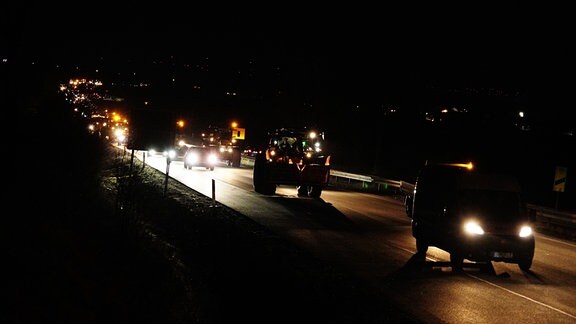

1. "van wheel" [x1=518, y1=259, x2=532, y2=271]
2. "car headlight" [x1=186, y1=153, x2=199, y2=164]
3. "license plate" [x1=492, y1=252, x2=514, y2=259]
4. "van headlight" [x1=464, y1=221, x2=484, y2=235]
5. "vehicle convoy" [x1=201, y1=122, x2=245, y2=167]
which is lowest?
"van wheel" [x1=518, y1=259, x2=532, y2=271]

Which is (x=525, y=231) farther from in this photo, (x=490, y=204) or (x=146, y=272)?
(x=146, y=272)

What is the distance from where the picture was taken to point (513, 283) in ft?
42.3

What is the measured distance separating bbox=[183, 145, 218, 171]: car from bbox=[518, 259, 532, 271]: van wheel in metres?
31.7

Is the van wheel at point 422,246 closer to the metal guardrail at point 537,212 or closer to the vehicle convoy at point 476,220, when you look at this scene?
the vehicle convoy at point 476,220

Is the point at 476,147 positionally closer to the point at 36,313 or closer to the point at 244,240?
the point at 244,240

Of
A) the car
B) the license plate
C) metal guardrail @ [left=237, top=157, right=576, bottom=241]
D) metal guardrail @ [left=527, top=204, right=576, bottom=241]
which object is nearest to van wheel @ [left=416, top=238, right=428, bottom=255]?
the license plate

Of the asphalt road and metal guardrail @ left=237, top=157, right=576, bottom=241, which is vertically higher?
metal guardrail @ left=237, top=157, right=576, bottom=241

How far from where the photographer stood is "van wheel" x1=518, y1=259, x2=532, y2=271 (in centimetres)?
1398

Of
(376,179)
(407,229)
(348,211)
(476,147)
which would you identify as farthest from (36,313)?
(476,147)

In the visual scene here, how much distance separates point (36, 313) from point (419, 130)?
162ft

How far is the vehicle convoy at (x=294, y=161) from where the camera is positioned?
2764 centimetres

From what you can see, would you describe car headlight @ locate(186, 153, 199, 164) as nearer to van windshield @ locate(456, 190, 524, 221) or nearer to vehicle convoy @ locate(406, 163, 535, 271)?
vehicle convoy @ locate(406, 163, 535, 271)

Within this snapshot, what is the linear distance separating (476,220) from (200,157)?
3182 centimetres

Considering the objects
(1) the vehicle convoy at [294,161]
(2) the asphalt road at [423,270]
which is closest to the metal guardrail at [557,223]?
(2) the asphalt road at [423,270]
